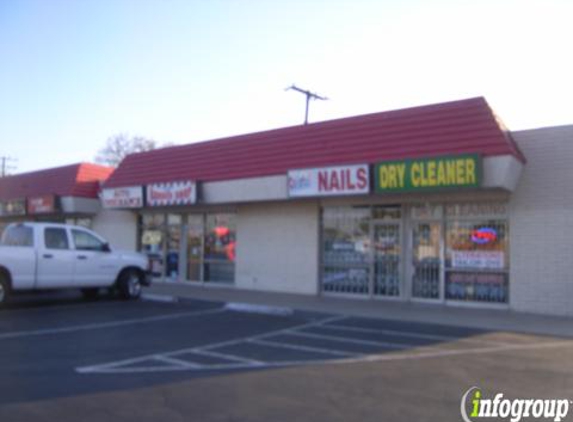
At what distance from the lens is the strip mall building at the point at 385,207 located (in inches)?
568

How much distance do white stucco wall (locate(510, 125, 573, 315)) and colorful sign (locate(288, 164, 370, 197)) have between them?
11.7 ft

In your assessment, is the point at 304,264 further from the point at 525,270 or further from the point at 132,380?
the point at 132,380

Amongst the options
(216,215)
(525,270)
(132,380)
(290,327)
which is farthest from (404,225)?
(132,380)

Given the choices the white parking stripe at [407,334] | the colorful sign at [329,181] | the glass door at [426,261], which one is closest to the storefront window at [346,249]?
the glass door at [426,261]

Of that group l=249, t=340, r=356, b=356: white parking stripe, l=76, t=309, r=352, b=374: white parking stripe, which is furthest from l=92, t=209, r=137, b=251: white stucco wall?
l=249, t=340, r=356, b=356: white parking stripe

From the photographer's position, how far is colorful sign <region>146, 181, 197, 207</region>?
1988 cm

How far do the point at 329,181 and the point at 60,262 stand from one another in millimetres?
6863

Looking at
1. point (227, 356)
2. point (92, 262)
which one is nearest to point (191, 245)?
point (92, 262)

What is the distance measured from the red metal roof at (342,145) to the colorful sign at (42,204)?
14.4 feet

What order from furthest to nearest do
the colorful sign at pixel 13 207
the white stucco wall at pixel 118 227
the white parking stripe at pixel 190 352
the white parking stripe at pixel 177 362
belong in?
the colorful sign at pixel 13 207, the white stucco wall at pixel 118 227, the white parking stripe at pixel 177 362, the white parking stripe at pixel 190 352

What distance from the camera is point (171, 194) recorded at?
2052 centimetres

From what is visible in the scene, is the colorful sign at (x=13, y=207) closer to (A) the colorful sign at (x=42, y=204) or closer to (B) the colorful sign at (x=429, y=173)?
(A) the colorful sign at (x=42, y=204)

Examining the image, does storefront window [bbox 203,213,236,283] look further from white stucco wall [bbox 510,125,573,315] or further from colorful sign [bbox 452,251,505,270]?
white stucco wall [bbox 510,125,573,315]

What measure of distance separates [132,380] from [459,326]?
24.1 feet
